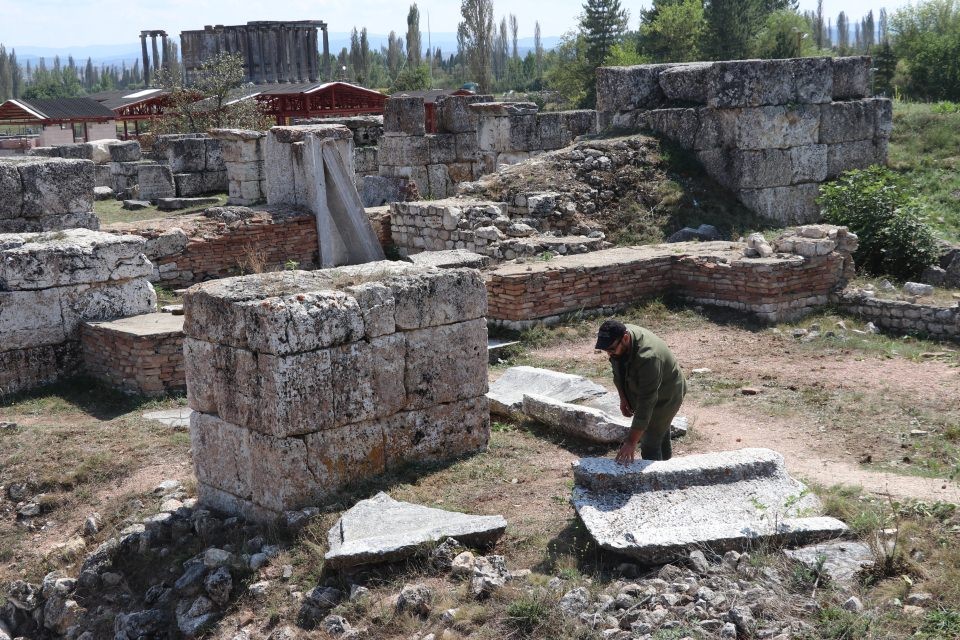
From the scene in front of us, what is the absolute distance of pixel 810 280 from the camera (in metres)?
11.4

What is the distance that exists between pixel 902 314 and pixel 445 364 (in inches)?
236

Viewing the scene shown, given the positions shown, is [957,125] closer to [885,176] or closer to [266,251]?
[885,176]

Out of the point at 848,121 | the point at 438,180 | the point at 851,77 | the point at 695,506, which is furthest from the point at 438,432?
the point at 438,180

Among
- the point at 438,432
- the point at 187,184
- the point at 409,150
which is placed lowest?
the point at 438,432

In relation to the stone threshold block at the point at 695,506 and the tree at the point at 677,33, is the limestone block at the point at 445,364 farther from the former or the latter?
the tree at the point at 677,33

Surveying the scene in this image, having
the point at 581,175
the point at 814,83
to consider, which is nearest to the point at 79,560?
the point at 581,175

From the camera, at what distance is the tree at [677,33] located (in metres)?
46.7

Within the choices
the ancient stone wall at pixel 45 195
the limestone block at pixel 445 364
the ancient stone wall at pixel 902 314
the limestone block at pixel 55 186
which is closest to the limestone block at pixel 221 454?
the limestone block at pixel 445 364

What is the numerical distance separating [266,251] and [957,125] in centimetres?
1182

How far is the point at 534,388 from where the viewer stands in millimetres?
8414

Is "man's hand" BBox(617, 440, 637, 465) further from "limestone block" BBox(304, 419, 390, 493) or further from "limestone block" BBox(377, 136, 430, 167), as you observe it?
"limestone block" BBox(377, 136, 430, 167)

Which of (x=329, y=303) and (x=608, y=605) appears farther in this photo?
(x=329, y=303)

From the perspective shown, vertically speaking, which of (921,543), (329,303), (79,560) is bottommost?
→ (79,560)

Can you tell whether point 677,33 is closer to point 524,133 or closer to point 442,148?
point 442,148
